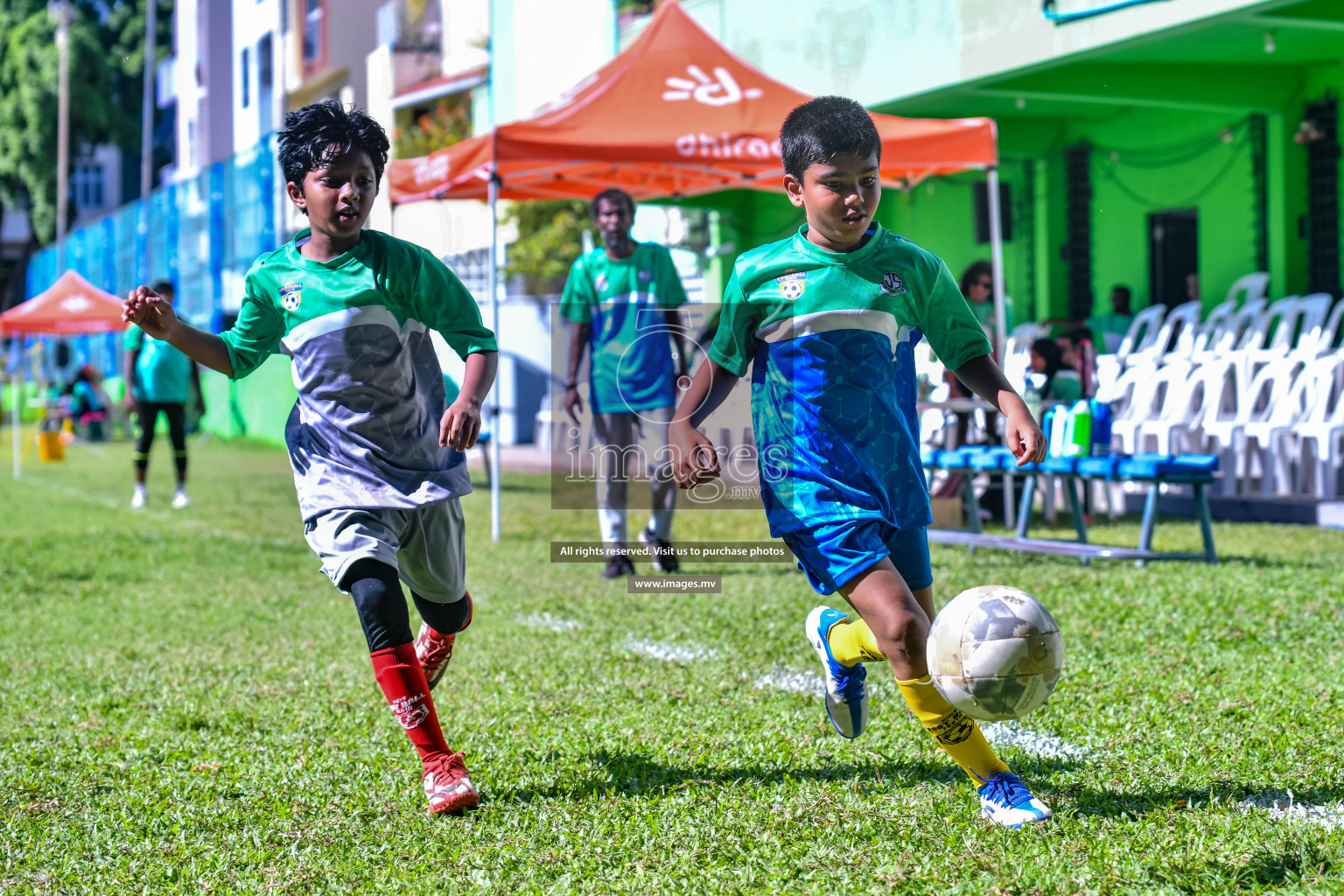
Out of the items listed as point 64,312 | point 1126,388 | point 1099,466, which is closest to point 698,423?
point 1099,466

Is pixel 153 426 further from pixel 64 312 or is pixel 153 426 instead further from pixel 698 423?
pixel 698 423

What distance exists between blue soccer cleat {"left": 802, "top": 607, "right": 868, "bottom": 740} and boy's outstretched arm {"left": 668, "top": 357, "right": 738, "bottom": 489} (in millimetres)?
571

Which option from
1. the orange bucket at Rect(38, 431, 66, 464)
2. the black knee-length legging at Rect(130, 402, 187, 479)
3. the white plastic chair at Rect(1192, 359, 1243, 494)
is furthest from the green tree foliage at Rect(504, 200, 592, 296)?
the white plastic chair at Rect(1192, 359, 1243, 494)

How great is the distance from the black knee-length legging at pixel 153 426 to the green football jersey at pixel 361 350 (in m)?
10.1

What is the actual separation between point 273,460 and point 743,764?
18332mm

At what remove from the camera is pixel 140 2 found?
45312 millimetres

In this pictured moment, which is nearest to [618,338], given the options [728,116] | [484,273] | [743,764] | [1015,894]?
[728,116]

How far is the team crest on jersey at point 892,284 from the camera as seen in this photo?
3.52 meters

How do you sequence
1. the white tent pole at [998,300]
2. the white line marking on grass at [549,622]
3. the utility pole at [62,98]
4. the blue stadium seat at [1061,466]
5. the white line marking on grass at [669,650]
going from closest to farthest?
the white line marking on grass at [669,650], the white line marking on grass at [549,622], the blue stadium seat at [1061,466], the white tent pole at [998,300], the utility pole at [62,98]

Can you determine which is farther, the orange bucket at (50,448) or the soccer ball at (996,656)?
the orange bucket at (50,448)

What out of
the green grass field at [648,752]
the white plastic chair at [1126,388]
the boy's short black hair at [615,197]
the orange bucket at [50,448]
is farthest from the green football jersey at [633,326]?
the orange bucket at [50,448]

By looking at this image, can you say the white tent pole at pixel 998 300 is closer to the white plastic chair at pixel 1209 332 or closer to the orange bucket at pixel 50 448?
the white plastic chair at pixel 1209 332

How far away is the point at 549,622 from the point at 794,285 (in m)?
3.58

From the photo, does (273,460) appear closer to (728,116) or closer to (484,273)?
(484,273)
